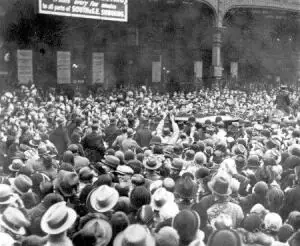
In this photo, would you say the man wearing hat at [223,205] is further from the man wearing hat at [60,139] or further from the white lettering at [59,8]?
the white lettering at [59,8]

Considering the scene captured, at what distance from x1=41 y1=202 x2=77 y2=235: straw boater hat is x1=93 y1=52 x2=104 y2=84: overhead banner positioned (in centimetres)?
2012

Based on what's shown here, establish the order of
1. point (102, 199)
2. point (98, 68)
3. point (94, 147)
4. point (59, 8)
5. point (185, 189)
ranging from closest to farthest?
point (102, 199) → point (185, 189) → point (94, 147) → point (59, 8) → point (98, 68)

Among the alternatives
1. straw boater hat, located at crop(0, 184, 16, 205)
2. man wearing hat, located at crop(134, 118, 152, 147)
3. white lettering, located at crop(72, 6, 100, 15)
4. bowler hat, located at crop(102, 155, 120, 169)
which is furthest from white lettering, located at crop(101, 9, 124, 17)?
straw boater hat, located at crop(0, 184, 16, 205)

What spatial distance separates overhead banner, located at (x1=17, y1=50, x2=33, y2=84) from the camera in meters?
21.0

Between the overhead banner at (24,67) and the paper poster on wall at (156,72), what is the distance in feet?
23.9

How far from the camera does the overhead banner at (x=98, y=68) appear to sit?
2392cm

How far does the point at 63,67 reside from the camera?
74.3ft

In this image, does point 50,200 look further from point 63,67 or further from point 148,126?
point 63,67

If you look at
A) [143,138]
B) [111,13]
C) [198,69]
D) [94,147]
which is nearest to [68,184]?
[94,147]

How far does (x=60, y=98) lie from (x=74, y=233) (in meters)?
13.2

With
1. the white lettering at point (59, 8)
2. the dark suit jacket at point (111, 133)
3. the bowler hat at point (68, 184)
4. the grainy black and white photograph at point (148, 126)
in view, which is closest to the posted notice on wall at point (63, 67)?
the grainy black and white photograph at point (148, 126)

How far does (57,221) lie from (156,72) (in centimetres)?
2271

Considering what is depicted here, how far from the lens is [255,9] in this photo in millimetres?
28234

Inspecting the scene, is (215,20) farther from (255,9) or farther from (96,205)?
(96,205)
